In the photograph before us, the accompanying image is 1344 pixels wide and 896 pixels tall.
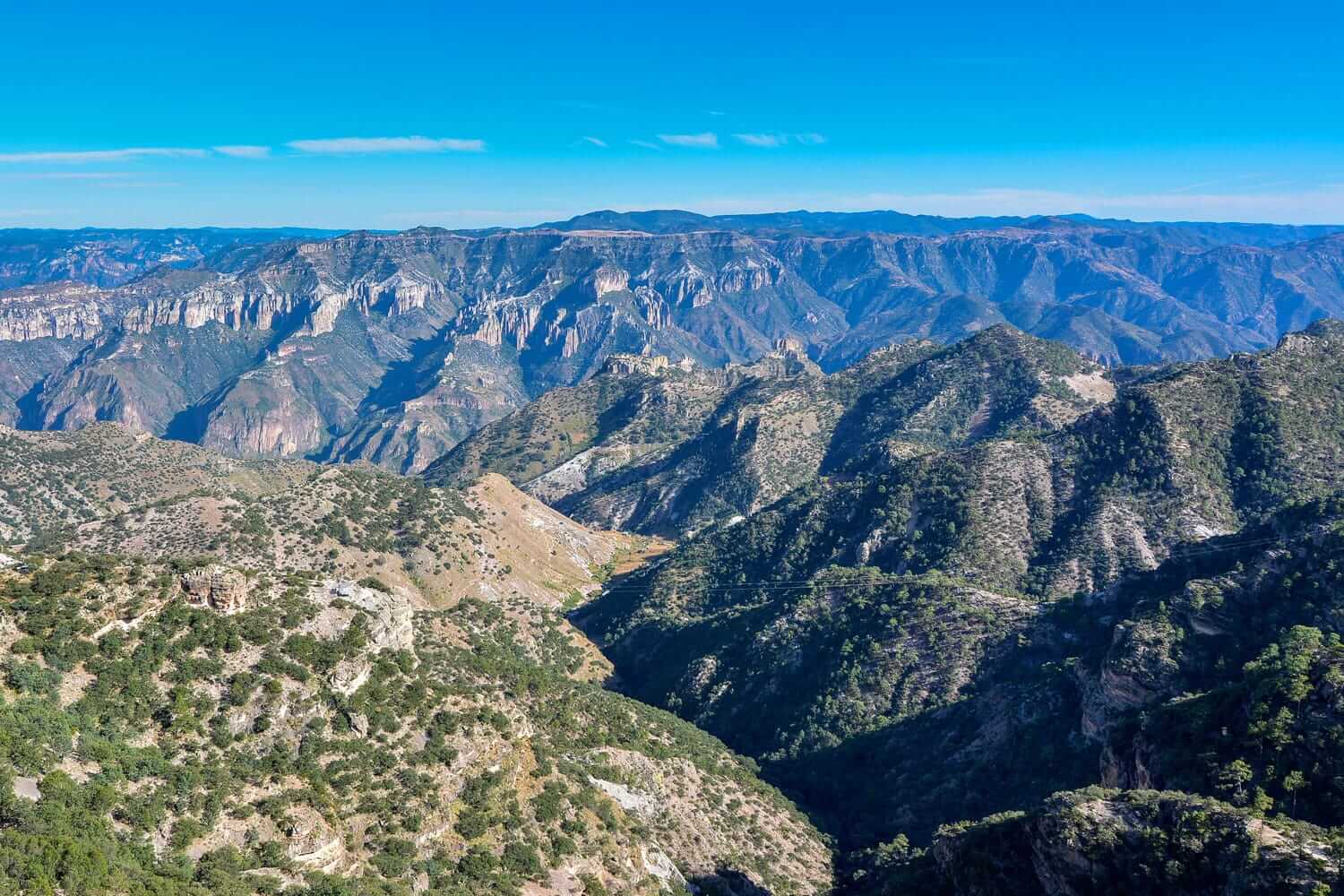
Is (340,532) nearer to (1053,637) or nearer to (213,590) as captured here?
(213,590)

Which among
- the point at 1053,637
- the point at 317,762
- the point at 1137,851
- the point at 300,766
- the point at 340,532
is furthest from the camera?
the point at 340,532

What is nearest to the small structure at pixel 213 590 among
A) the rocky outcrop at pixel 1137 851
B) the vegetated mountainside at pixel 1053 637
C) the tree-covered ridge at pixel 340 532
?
the tree-covered ridge at pixel 340 532

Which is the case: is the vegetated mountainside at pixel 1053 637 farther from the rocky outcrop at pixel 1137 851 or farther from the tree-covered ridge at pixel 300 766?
the tree-covered ridge at pixel 300 766

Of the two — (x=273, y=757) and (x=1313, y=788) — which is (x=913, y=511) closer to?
(x=1313, y=788)

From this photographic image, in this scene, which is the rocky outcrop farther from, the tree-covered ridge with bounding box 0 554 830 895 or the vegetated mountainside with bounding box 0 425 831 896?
Result: the vegetated mountainside with bounding box 0 425 831 896

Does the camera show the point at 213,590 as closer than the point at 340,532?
Yes

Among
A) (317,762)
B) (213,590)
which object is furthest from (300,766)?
(213,590)

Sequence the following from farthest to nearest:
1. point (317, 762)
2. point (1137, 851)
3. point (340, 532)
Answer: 1. point (340, 532)
2. point (317, 762)
3. point (1137, 851)
